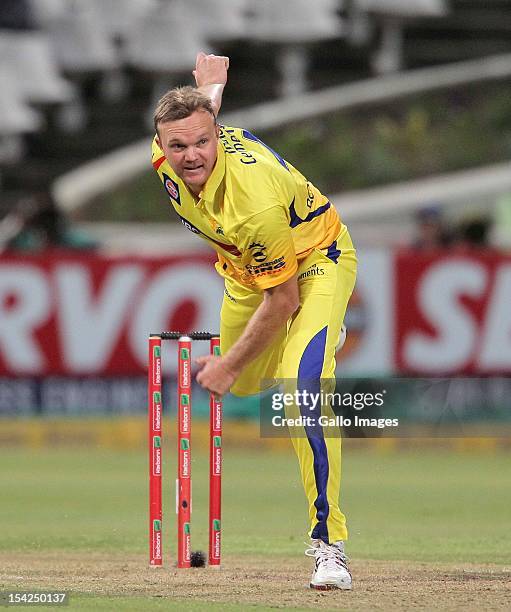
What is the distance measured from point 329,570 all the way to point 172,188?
1.35 meters

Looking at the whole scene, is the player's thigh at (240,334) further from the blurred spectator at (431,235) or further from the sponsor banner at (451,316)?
the blurred spectator at (431,235)

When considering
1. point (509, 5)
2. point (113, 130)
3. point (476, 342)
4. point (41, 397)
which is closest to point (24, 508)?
point (41, 397)

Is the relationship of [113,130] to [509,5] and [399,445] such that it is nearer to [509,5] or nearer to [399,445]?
[509,5]

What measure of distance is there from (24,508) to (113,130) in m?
8.03

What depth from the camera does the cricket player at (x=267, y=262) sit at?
5.20 metres

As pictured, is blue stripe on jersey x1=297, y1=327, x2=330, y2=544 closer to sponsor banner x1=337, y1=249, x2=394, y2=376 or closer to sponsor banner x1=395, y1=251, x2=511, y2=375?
sponsor banner x1=337, y1=249, x2=394, y2=376

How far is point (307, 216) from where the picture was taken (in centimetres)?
563

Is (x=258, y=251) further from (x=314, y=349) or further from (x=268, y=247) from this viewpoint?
(x=314, y=349)

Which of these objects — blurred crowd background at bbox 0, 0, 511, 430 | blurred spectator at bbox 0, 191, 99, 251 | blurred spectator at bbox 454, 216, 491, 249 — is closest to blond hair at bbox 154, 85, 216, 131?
blurred crowd background at bbox 0, 0, 511, 430

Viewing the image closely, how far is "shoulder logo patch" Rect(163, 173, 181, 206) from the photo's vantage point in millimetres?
5441

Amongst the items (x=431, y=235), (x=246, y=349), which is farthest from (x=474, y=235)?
(x=246, y=349)

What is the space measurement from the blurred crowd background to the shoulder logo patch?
6119 mm

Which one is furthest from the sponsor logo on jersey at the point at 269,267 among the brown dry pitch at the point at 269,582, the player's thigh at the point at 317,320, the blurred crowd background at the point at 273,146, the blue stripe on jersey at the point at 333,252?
the blurred crowd background at the point at 273,146

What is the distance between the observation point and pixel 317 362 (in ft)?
18.2
